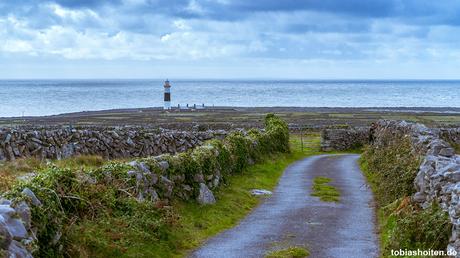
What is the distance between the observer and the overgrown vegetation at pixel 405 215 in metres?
10.9

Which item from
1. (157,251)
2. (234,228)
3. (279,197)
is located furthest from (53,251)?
(279,197)

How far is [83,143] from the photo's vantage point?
1037 inches

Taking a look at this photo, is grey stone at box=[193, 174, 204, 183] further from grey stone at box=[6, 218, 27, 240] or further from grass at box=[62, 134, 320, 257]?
grey stone at box=[6, 218, 27, 240]

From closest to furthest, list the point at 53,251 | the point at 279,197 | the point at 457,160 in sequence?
the point at 53,251
the point at 457,160
the point at 279,197

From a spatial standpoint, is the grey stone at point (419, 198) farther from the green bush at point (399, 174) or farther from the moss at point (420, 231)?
the green bush at point (399, 174)

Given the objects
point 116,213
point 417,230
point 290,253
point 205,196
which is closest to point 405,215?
point 417,230

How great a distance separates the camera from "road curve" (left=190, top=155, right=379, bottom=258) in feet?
43.0

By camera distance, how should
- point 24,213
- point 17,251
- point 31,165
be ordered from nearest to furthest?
point 17,251 < point 24,213 < point 31,165

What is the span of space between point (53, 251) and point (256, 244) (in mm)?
5110

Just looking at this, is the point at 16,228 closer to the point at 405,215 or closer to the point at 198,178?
the point at 405,215

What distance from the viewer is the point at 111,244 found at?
11234 mm

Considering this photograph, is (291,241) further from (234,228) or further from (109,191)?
(109,191)

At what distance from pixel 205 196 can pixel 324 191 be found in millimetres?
6165

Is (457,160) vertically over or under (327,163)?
over
